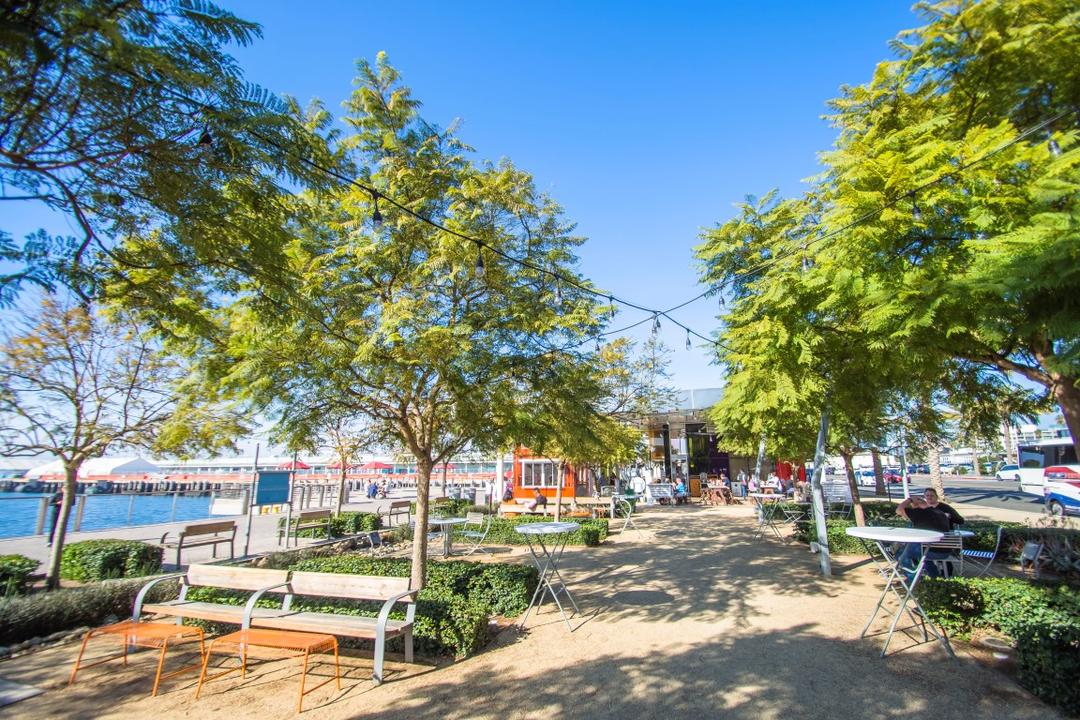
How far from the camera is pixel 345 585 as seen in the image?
5.62m

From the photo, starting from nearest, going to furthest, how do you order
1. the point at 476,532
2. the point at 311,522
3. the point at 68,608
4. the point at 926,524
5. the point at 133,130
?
1. the point at 133,130
2. the point at 68,608
3. the point at 926,524
4. the point at 476,532
5. the point at 311,522

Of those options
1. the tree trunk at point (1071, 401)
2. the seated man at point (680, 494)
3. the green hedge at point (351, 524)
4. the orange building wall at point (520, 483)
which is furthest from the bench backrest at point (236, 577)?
the seated man at point (680, 494)

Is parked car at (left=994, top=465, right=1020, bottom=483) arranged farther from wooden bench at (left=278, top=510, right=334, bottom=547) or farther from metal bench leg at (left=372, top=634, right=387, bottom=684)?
metal bench leg at (left=372, top=634, right=387, bottom=684)

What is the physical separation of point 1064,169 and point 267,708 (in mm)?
7832

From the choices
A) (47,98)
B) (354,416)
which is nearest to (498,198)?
(354,416)

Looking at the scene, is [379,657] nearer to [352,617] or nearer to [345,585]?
[352,617]

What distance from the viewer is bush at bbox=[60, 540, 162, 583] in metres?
8.70

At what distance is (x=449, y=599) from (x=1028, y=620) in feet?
19.2

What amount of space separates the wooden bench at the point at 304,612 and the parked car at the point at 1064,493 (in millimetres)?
26696

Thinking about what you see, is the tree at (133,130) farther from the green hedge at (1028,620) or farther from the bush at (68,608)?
the green hedge at (1028,620)

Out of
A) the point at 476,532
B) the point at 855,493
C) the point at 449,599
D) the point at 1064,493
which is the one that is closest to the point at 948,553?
the point at 855,493

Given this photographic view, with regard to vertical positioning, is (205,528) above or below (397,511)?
above

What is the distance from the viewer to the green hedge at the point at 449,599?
17.9 feet

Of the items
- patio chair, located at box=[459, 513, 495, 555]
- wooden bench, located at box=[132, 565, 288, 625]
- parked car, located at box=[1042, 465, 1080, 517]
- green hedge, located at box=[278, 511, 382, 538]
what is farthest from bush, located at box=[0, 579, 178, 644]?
parked car, located at box=[1042, 465, 1080, 517]
